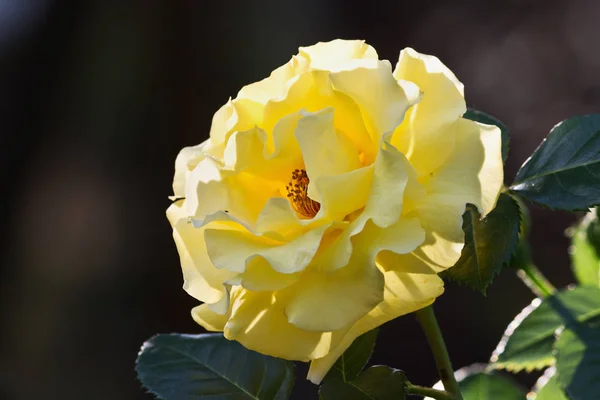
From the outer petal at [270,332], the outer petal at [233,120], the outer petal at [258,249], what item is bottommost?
the outer petal at [270,332]

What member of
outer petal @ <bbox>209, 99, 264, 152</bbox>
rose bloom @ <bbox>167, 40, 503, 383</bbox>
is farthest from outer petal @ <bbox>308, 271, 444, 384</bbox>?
outer petal @ <bbox>209, 99, 264, 152</bbox>

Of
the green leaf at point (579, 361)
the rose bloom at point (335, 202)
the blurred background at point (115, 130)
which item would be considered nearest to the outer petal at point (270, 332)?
the rose bloom at point (335, 202)

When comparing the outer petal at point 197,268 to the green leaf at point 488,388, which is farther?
the green leaf at point 488,388

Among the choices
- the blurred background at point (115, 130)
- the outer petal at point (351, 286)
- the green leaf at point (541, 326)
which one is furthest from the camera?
the blurred background at point (115, 130)

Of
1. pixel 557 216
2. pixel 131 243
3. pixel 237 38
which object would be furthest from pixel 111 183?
pixel 557 216

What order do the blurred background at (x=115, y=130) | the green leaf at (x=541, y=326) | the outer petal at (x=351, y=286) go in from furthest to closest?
the blurred background at (x=115, y=130) → the green leaf at (x=541, y=326) → the outer petal at (x=351, y=286)

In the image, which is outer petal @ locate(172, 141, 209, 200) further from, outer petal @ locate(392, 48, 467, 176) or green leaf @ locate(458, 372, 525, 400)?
green leaf @ locate(458, 372, 525, 400)

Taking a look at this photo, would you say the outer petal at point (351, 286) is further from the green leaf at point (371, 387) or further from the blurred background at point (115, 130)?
the blurred background at point (115, 130)
